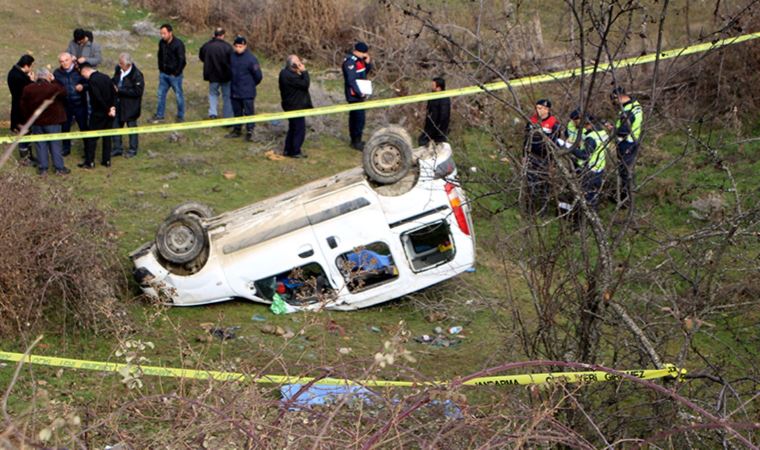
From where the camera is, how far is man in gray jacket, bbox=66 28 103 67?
50.8ft

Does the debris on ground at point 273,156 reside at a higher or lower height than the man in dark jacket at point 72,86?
lower

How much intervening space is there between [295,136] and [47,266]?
706cm

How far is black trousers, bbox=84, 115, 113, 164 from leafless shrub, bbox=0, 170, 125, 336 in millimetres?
4487

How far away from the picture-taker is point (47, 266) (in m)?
9.38

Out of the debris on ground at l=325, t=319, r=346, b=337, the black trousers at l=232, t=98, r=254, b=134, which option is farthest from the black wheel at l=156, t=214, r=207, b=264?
the black trousers at l=232, t=98, r=254, b=134

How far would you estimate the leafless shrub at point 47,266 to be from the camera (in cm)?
921

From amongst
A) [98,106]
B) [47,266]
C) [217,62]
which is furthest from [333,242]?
[217,62]

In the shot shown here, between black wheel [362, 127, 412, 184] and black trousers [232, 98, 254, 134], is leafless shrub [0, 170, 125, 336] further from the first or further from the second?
black trousers [232, 98, 254, 134]

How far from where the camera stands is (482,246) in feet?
43.9

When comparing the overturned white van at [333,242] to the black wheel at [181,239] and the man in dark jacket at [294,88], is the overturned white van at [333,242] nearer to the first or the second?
the black wheel at [181,239]

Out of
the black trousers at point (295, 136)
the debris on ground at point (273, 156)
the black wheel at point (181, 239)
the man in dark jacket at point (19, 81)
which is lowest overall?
the debris on ground at point (273, 156)

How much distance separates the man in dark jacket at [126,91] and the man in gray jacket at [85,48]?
21.9 inches

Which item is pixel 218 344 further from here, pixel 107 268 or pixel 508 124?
pixel 508 124

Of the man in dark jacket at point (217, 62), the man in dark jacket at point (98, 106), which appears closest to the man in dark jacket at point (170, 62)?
the man in dark jacket at point (217, 62)
